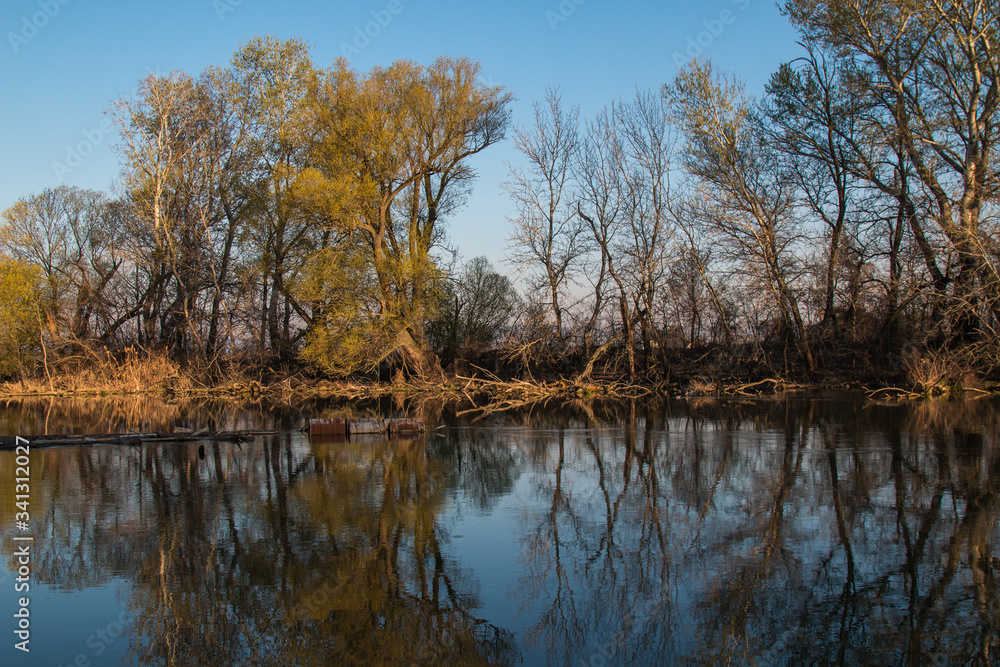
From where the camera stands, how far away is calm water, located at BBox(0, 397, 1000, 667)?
3.93 metres

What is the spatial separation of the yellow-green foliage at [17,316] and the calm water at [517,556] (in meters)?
18.2

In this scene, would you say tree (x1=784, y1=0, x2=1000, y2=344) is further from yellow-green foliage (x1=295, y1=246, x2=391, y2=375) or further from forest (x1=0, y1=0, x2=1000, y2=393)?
yellow-green foliage (x1=295, y1=246, x2=391, y2=375)

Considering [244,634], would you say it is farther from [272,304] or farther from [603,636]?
[272,304]

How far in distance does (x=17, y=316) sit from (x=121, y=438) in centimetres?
1818

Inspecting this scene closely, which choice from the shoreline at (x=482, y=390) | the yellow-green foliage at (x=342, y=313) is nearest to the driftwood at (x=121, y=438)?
the shoreline at (x=482, y=390)

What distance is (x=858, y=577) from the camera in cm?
474

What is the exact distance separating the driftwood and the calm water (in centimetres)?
84

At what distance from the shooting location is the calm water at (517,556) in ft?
12.9

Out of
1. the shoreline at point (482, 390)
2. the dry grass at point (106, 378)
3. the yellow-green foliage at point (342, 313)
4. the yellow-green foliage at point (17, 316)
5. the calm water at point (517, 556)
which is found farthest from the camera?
the yellow-green foliage at point (17, 316)

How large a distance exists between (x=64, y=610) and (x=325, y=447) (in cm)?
661

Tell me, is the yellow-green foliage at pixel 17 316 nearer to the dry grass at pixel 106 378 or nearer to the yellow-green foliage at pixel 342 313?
the dry grass at pixel 106 378

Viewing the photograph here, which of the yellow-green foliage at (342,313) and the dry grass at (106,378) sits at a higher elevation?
the yellow-green foliage at (342,313)

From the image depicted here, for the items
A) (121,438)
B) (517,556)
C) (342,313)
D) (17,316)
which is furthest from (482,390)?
(517,556)

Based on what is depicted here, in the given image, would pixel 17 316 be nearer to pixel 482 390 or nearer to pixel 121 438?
pixel 482 390
